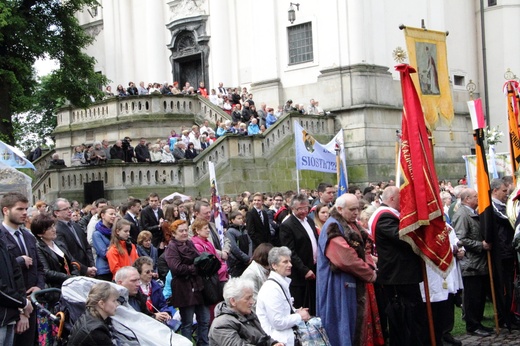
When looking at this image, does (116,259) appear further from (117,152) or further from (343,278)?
(117,152)

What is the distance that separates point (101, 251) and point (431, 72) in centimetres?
→ 553

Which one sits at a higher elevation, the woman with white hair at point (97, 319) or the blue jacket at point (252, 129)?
the blue jacket at point (252, 129)

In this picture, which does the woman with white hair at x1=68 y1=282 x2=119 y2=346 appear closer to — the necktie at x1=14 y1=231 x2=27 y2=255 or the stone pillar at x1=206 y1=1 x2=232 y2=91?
the necktie at x1=14 y1=231 x2=27 y2=255

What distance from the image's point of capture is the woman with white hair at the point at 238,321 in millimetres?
7676

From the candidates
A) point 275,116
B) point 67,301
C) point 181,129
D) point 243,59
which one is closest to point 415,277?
point 67,301

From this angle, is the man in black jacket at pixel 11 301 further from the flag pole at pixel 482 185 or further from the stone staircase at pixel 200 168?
the stone staircase at pixel 200 168

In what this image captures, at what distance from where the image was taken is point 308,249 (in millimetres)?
11797

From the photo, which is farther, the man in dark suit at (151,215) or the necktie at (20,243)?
the man in dark suit at (151,215)

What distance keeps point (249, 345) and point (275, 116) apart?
23.1 m

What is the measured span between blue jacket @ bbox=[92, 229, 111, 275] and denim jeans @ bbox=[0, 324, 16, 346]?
3066mm

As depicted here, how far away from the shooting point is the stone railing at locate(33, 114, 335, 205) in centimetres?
2659

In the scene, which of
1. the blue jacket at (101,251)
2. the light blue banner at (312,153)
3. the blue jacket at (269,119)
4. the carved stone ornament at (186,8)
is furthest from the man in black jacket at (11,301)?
the carved stone ornament at (186,8)

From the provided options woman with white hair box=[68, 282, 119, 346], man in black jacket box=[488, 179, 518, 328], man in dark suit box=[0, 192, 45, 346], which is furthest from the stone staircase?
woman with white hair box=[68, 282, 119, 346]

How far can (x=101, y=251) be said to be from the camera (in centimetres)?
1162
